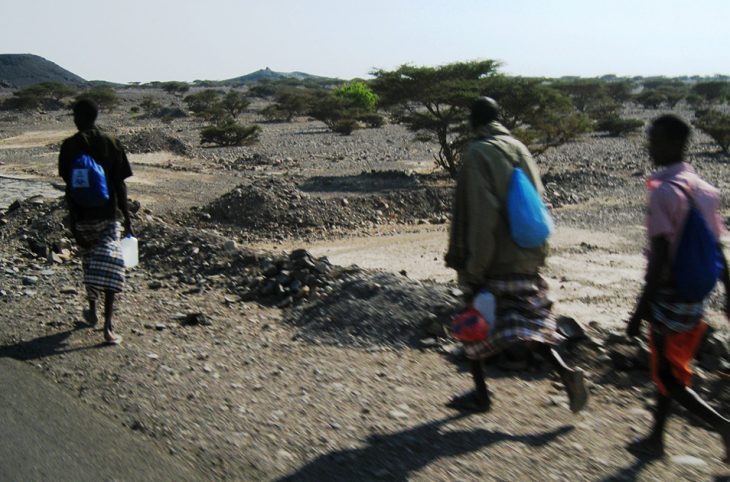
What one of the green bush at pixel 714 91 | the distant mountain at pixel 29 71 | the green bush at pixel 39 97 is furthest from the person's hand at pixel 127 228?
the distant mountain at pixel 29 71

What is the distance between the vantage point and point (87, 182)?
506 cm

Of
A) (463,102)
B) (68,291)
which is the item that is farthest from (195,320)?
(463,102)

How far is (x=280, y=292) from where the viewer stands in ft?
21.1

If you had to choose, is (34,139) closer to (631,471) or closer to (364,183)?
(364,183)

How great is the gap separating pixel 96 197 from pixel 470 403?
2876 mm

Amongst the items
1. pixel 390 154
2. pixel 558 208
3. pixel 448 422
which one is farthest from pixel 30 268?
pixel 390 154

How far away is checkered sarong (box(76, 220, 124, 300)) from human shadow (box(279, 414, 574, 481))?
2496mm

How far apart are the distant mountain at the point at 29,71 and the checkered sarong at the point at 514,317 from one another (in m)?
116

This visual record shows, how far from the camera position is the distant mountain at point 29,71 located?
369 ft

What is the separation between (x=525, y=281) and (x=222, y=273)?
14.2ft

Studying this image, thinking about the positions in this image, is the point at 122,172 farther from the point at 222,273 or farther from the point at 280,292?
the point at 222,273

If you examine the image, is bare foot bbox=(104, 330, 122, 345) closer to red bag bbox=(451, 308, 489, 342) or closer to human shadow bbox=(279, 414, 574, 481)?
human shadow bbox=(279, 414, 574, 481)

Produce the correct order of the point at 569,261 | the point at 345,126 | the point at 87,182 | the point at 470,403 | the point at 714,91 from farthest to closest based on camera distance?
the point at 714,91 < the point at 345,126 < the point at 569,261 < the point at 87,182 < the point at 470,403

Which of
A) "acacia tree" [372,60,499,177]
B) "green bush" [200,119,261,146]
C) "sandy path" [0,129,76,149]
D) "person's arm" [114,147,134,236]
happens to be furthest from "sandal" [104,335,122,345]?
"sandy path" [0,129,76,149]
